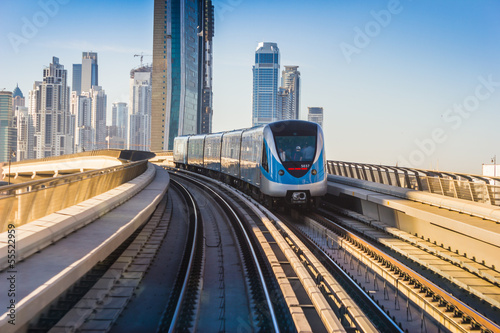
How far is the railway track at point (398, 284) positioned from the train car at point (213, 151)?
57.1ft

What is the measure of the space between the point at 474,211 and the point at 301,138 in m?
6.92

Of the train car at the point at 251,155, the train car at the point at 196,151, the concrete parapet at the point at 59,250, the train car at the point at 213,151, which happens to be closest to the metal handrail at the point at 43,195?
the concrete parapet at the point at 59,250

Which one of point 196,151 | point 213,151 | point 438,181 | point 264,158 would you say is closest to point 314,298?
point 438,181

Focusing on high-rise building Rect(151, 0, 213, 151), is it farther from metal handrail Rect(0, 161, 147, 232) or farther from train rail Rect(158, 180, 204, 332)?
train rail Rect(158, 180, 204, 332)

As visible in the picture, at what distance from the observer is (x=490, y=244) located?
31.7 feet

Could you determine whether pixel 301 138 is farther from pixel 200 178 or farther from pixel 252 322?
pixel 200 178

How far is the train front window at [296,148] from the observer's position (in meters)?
16.8

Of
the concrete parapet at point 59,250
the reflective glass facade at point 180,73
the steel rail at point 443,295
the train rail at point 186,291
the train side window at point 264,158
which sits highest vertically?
the reflective glass facade at point 180,73

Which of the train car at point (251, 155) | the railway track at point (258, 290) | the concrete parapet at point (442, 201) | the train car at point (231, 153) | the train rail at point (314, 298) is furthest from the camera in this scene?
the train car at point (231, 153)

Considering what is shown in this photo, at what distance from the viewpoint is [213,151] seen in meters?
33.1

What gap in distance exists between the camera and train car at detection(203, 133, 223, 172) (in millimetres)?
31266

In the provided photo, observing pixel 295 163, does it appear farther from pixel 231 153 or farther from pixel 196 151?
pixel 196 151

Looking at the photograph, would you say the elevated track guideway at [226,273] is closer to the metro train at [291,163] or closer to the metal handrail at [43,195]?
the metal handrail at [43,195]

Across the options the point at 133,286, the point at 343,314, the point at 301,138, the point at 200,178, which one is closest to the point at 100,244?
the point at 133,286
